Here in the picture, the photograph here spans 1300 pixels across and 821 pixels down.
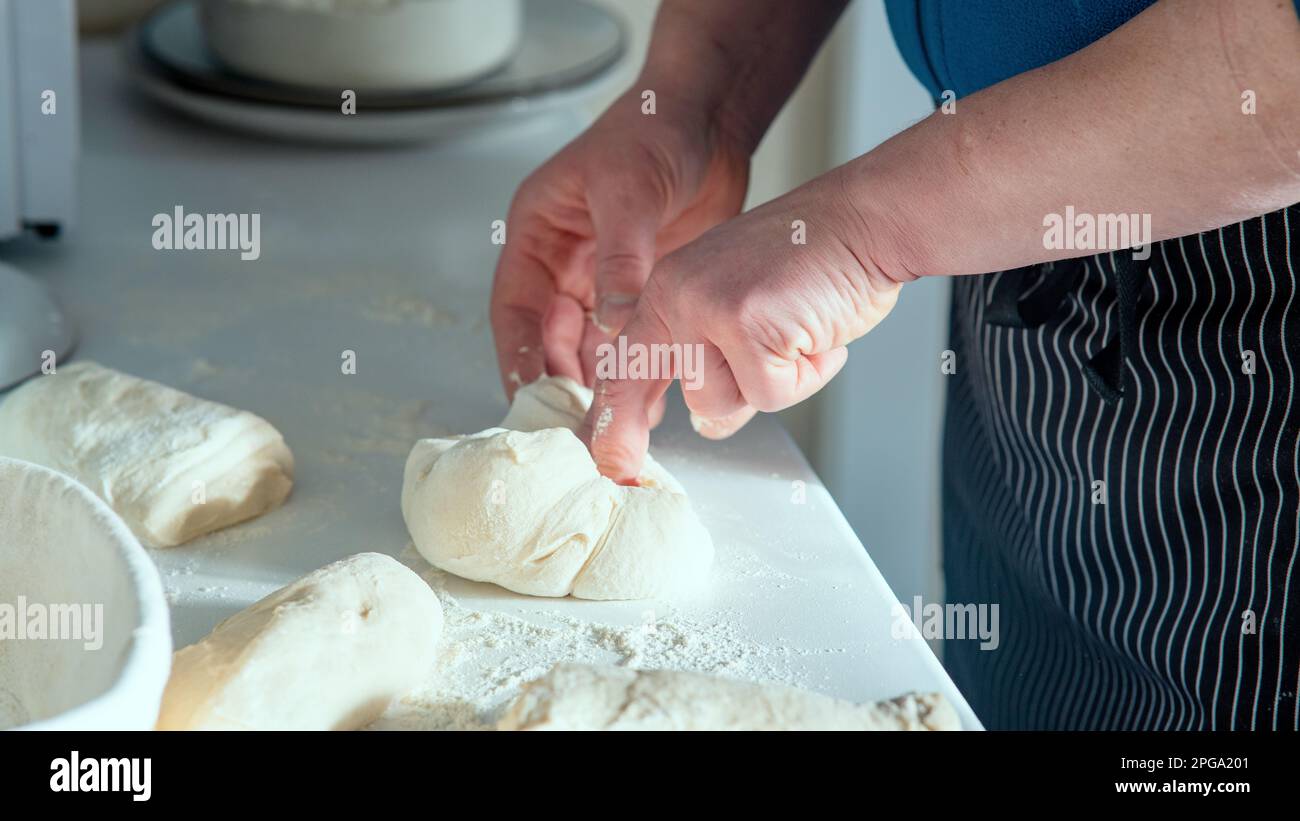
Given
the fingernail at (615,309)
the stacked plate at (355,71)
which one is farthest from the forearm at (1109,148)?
the stacked plate at (355,71)

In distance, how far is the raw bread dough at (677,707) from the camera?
2.01 feet

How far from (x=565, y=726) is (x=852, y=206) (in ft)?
1.26

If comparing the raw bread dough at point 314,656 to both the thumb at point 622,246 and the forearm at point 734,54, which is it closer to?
the thumb at point 622,246

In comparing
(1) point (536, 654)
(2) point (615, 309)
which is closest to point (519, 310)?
(2) point (615, 309)

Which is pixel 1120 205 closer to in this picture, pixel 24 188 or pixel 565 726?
pixel 565 726

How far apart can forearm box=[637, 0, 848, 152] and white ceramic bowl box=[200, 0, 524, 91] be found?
40 cm

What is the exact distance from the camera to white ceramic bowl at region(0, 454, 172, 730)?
575 mm

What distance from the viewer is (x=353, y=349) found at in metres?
1.16

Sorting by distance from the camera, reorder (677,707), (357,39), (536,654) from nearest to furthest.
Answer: (677,707) < (536,654) < (357,39)

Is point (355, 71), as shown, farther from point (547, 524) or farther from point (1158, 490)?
point (1158, 490)

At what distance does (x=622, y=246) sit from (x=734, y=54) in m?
0.25

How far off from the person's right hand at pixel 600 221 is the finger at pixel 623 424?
0.34ft

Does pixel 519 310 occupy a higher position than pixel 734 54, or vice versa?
pixel 734 54
